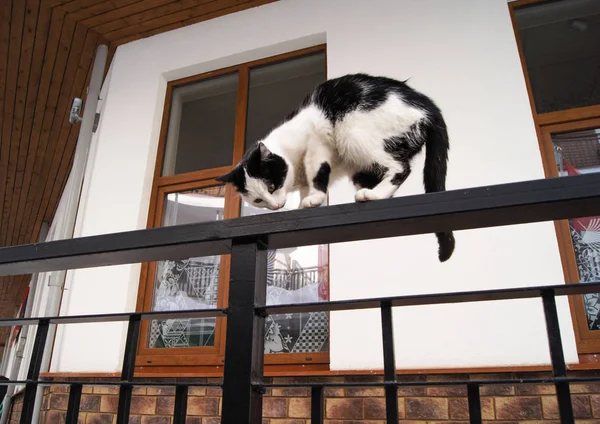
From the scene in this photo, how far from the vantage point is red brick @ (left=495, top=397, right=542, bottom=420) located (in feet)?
6.67

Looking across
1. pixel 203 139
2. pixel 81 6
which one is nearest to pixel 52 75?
pixel 81 6

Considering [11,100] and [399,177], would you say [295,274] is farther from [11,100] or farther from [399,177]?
[11,100]

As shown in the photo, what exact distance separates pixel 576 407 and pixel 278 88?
8.42 feet

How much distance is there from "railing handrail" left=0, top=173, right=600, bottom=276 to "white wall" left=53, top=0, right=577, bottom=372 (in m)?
1.69

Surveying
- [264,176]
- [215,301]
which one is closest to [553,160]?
[264,176]

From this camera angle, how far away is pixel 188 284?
10.0 feet

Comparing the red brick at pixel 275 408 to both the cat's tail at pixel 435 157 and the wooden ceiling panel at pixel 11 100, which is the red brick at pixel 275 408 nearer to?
the cat's tail at pixel 435 157

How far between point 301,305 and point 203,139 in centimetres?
285

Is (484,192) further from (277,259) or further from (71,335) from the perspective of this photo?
(71,335)

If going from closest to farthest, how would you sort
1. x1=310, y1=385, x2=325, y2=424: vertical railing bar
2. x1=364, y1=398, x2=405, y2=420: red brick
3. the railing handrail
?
the railing handrail
x1=310, y1=385, x2=325, y2=424: vertical railing bar
x1=364, y1=398, x2=405, y2=420: red brick

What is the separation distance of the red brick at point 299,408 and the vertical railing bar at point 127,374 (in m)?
1.62

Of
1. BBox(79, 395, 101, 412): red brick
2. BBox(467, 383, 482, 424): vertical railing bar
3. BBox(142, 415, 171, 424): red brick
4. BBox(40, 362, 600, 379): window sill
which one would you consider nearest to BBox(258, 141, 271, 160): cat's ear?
BBox(467, 383, 482, 424): vertical railing bar

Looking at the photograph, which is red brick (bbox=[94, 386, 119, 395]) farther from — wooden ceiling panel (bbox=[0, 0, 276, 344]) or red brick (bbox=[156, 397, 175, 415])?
wooden ceiling panel (bbox=[0, 0, 276, 344])

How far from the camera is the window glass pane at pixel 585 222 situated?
7.32 feet
